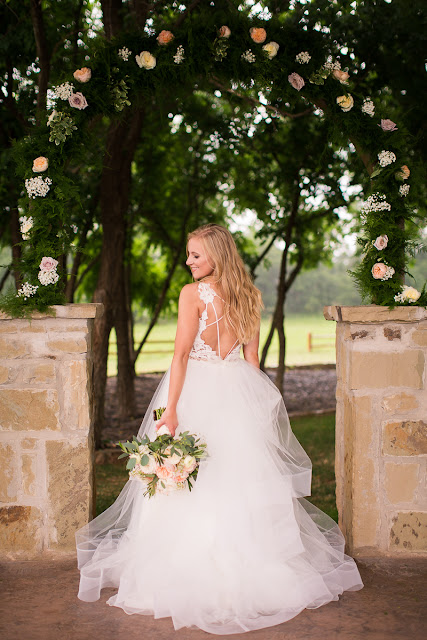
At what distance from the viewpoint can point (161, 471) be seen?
110 inches

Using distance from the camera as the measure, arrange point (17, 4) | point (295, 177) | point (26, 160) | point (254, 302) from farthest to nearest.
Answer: point (295, 177) → point (17, 4) → point (26, 160) → point (254, 302)

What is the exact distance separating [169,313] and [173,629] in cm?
828

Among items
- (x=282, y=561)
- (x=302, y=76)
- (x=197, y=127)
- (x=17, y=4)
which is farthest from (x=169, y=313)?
(x=282, y=561)

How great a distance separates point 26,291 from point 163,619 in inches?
72.1

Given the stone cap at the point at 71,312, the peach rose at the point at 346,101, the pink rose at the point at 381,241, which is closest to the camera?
the stone cap at the point at 71,312

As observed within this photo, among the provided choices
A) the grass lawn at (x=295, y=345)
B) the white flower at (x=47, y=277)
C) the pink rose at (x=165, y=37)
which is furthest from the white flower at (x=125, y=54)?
the grass lawn at (x=295, y=345)

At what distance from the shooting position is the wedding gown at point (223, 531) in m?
A: 2.82

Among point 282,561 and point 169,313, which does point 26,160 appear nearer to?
point 282,561

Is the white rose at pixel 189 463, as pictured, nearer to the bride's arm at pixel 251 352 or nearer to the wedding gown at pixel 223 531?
the wedding gown at pixel 223 531

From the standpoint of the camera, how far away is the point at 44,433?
3436mm

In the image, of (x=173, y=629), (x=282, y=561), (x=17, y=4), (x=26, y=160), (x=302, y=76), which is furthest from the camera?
(x=17, y=4)

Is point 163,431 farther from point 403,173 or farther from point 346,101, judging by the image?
point 346,101

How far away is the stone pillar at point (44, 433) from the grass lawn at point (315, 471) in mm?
1145

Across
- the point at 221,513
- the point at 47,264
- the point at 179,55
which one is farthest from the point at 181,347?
the point at 179,55
